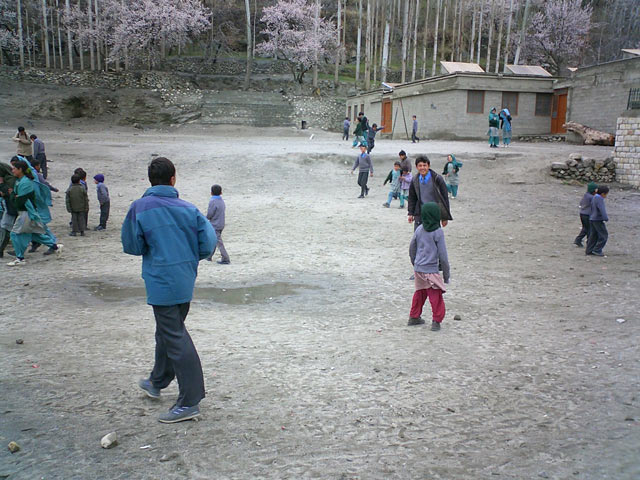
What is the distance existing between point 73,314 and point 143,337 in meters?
1.46

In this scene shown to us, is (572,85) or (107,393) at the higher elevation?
(572,85)

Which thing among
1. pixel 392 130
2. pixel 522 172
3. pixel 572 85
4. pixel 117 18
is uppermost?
pixel 117 18

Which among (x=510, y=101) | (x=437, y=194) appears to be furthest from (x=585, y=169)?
(x=437, y=194)

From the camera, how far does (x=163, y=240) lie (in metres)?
3.45

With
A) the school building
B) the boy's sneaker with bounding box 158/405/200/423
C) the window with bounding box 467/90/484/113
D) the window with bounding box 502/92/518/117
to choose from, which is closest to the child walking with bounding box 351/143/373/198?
the boy's sneaker with bounding box 158/405/200/423

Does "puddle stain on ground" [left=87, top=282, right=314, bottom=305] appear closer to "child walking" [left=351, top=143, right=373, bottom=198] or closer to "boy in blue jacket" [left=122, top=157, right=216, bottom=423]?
"boy in blue jacket" [left=122, top=157, right=216, bottom=423]

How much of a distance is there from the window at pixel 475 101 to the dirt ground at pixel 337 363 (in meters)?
18.1

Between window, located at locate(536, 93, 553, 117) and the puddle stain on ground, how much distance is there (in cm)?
2694

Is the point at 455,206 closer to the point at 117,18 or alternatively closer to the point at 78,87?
the point at 78,87

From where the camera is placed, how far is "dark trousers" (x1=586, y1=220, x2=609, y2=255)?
9.84 meters

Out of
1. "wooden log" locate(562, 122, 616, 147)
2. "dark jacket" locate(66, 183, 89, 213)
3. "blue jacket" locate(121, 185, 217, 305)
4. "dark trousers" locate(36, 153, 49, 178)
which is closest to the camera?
"blue jacket" locate(121, 185, 217, 305)

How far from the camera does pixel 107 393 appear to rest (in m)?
3.99

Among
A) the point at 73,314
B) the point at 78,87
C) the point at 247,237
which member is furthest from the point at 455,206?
the point at 78,87

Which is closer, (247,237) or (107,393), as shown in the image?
(107,393)
